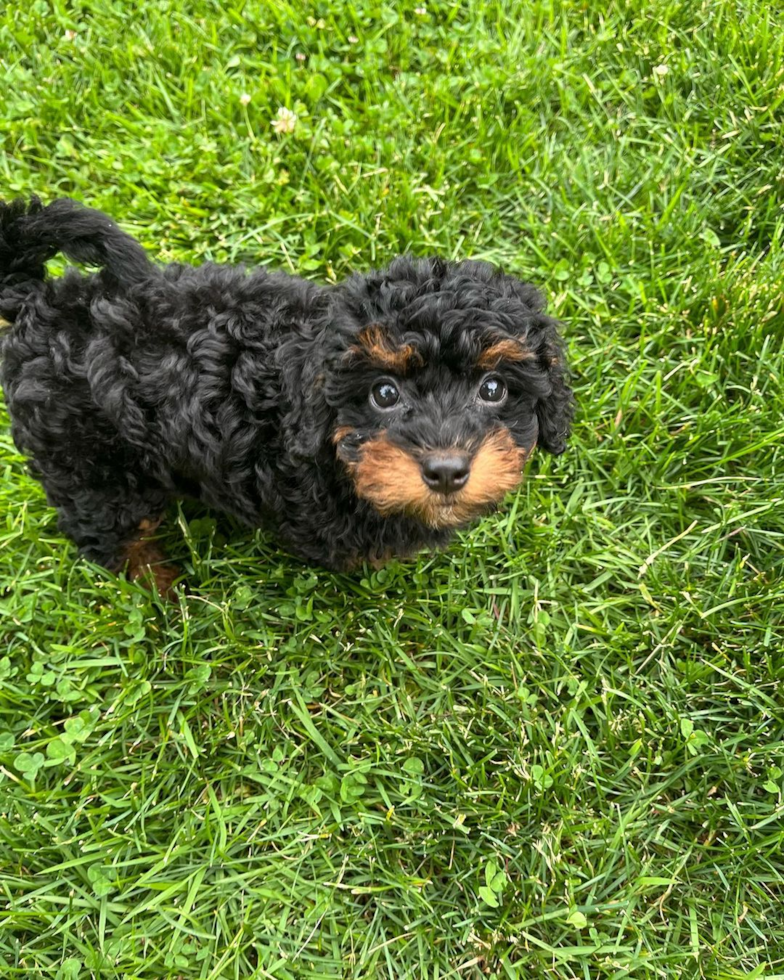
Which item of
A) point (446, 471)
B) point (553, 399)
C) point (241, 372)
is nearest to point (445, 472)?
point (446, 471)

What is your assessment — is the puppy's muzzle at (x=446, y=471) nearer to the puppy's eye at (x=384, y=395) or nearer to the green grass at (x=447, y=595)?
the puppy's eye at (x=384, y=395)

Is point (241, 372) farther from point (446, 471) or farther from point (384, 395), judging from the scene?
point (446, 471)

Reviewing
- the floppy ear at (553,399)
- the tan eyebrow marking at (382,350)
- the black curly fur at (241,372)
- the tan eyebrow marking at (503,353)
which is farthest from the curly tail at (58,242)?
the floppy ear at (553,399)

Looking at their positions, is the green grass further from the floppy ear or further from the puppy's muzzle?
the puppy's muzzle

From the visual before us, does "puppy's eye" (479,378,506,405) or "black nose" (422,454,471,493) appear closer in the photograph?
"black nose" (422,454,471,493)

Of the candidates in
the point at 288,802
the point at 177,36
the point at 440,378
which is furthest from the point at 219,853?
the point at 177,36

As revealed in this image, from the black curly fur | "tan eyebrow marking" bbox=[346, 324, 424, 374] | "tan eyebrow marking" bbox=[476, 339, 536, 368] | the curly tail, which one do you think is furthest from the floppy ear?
the curly tail
